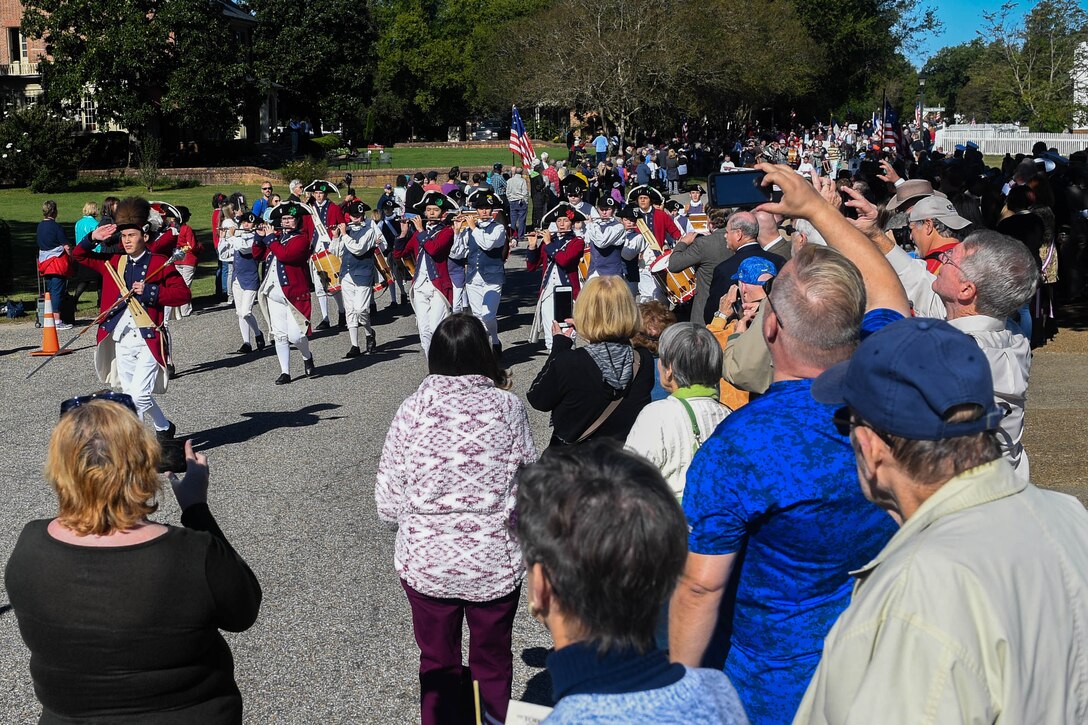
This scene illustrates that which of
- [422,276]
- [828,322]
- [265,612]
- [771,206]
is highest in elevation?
[771,206]

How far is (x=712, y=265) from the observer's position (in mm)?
9406

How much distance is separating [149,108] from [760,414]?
52528 millimetres

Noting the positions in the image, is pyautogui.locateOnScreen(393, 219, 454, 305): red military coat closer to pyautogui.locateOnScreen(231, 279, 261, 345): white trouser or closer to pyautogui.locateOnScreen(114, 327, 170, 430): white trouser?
pyautogui.locateOnScreen(231, 279, 261, 345): white trouser

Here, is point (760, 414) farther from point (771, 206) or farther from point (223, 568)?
point (223, 568)

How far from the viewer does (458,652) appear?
448 cm

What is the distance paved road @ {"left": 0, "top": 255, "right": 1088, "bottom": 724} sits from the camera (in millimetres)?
5480

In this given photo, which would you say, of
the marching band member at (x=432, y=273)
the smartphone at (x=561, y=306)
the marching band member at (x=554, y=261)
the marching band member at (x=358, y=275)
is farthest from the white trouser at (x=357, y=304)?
the smartphone at (x=561, y=306)

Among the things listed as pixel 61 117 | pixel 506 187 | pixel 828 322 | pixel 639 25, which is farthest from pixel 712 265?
pixel 61 117

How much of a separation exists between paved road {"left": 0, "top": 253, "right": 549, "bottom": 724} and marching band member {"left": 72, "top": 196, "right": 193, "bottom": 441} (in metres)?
0.79

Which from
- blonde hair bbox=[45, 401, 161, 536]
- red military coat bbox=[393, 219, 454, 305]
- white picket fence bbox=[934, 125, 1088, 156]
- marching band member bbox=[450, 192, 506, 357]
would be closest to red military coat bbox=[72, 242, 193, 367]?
red military coat bbox=[393, 219, 454, 305]

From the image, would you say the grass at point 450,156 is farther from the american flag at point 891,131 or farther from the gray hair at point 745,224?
the gray hair at point 745,224

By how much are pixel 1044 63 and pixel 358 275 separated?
44.0 meters

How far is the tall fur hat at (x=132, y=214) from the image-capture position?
9516 millimetres

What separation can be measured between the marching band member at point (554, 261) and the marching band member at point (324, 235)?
102 inches
